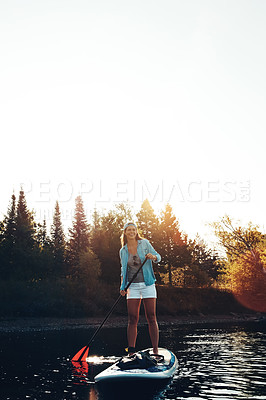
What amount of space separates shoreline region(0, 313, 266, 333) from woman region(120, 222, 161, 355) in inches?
720

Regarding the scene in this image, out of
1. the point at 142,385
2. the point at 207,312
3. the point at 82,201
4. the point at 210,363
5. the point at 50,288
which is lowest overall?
the point at 207,312

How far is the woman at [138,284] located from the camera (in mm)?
7965

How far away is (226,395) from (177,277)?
3993cm

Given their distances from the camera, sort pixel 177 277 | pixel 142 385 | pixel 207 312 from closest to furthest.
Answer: pixel 142 385
pixel 207 312
pixel 177 277

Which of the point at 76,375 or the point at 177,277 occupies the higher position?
the point at 76,375

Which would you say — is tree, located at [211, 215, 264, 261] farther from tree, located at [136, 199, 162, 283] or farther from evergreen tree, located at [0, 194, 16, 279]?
evergreen tree, located at [0, 194, 16, 279]

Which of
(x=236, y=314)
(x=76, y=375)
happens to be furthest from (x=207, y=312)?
(x=76, y=375)

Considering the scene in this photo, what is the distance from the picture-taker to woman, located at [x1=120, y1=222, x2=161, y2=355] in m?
7.96

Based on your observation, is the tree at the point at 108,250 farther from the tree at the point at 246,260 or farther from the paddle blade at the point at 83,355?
the paddle blade at the point at 83,355

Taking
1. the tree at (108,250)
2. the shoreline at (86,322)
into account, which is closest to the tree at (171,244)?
the tree at (108,250)

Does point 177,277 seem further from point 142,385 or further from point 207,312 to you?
point 142,385

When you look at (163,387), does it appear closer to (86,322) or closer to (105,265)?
(86,322)

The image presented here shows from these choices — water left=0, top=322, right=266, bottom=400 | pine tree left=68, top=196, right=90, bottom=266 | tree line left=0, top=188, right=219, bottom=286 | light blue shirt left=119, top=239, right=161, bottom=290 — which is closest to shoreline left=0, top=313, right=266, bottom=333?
tree line left=0, top=188, right=219, bottom=286

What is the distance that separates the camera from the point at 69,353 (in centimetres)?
1255
